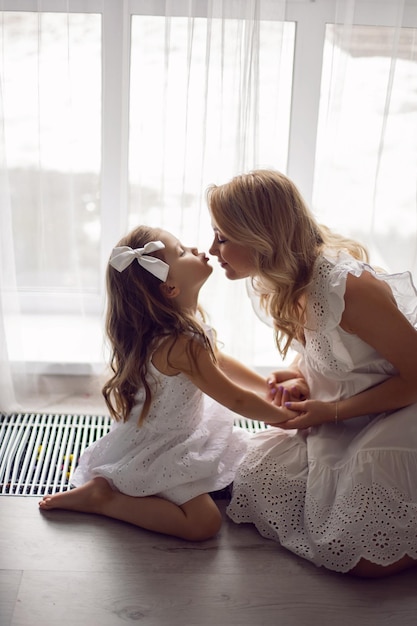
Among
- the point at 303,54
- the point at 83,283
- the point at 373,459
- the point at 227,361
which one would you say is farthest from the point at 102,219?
the point at 373,459

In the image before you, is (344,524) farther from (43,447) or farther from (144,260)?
(43,447)

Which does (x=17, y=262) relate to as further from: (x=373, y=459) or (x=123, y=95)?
(x=373, y=459)

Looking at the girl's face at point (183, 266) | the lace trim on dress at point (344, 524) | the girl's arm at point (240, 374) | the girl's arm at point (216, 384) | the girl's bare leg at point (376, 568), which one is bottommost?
the girl's bare leg at point (376, 568)

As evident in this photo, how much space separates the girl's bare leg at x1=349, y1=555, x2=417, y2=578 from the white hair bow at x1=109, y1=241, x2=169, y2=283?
2.68ft

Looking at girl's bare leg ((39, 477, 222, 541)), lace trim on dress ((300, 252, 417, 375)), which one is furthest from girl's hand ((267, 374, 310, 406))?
girl's bare leg ((39, 477, 222, 541))

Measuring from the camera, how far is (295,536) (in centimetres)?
188

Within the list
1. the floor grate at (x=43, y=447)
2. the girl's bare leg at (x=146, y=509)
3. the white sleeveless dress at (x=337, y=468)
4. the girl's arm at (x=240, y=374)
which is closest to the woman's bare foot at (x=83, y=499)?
the girl's bare leg at (x=146, y=509)

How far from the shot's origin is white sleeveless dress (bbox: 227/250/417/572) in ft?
5.86

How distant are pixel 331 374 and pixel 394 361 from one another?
0.58ft

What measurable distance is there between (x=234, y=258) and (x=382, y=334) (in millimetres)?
414

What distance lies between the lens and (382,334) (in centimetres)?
185

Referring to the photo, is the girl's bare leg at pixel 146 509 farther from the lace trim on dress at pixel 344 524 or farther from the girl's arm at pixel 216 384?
the girl's arm at pixel 216 384

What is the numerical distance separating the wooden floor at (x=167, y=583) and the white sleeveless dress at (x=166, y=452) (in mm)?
122

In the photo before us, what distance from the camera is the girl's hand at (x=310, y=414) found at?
6.45 feet
